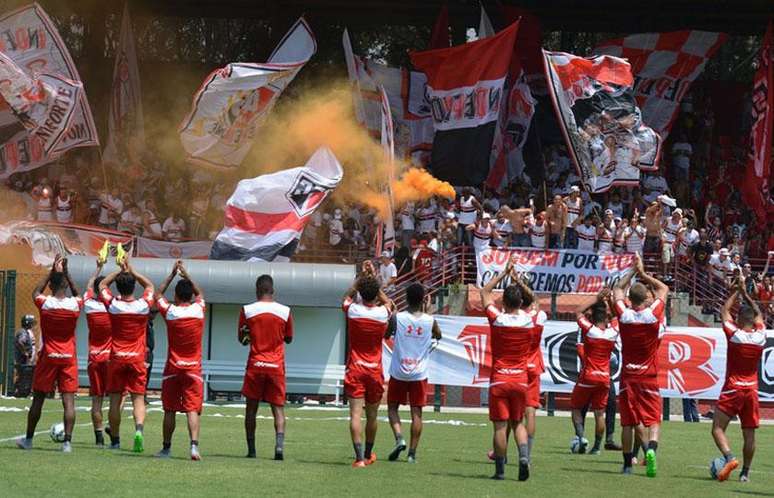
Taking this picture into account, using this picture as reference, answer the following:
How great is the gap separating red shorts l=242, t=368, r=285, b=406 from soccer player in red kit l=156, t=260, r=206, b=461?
546 millimetres

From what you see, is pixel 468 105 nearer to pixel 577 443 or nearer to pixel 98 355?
pixel 577 443

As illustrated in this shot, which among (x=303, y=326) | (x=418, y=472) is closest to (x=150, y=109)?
(x=303, y=326)

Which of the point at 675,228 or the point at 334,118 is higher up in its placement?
the point at 334,118

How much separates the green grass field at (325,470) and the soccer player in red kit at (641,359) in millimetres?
513

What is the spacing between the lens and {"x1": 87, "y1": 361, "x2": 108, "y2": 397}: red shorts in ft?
49.3

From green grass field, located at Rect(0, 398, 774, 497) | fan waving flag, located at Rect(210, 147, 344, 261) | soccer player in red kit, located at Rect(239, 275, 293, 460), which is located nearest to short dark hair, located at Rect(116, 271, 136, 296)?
soccer player in red kit, located at Rect(239, 275, 293, 460)

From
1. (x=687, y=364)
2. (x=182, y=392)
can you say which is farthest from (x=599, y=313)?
(x=687, y=364)

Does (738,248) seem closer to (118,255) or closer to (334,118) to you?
(334,118)

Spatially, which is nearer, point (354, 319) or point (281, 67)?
point (354, 319)

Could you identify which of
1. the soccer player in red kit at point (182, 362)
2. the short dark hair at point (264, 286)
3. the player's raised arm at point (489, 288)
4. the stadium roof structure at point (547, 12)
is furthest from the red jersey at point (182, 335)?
the stadium roof structure at point (547, 12)

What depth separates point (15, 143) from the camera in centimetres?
3397

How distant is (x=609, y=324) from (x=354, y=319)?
3936 millimetres

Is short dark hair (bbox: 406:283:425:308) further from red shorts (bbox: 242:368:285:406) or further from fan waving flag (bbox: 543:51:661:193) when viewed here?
fan waving flag (bbox: 543:51:661:193)

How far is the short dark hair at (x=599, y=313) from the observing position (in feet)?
53.4
